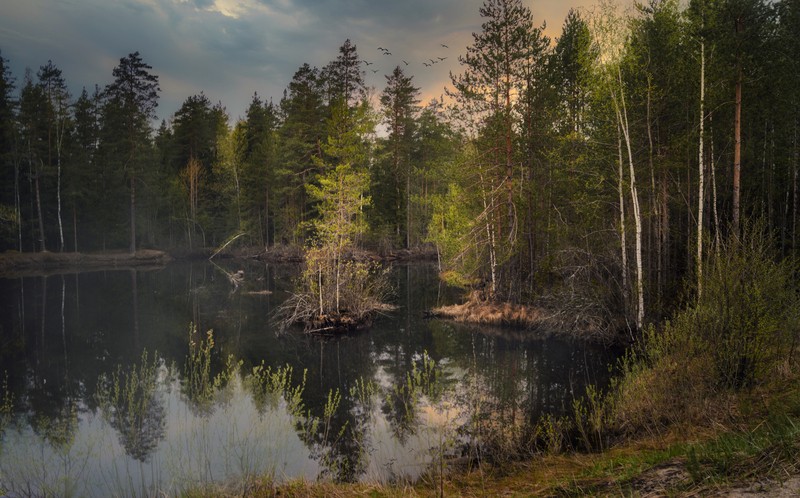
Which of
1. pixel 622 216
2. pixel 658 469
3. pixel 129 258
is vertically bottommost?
pixel 658 469

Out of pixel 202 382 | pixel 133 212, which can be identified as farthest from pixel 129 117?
pixel 202 382

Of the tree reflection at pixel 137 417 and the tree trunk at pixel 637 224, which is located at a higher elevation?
the tree trunk at pixel 637 224

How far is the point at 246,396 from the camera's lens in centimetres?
1326

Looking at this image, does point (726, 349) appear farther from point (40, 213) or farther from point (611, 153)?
point (40, 213)

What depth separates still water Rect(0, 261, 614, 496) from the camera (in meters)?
8.91

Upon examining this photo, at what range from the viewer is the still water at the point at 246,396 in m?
8.91

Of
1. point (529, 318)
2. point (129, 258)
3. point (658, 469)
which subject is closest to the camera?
point (658, 469)

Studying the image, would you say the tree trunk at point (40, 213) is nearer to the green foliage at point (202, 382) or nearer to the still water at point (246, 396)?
the still water at point (246, 396)

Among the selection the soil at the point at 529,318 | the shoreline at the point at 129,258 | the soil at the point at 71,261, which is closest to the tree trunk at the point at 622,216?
the soil at the point at 529,318

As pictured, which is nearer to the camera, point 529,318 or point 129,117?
point 529,318

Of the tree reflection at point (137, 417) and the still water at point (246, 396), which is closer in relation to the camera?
the still water at point (246, 396)

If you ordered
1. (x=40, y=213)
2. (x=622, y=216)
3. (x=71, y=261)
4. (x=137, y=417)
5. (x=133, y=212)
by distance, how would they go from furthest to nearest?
(x=133, y=212) < (x=71, y=261) < (x=40, y=213) < (x=622, y=216) < (x=137, y=417)

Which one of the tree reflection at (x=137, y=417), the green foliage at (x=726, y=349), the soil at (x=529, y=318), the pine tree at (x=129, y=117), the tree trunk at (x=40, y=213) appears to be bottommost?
the tree reflection at (x=137, y=417)

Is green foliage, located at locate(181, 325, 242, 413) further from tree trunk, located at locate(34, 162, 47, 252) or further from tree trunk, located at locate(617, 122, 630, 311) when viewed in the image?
tree trunk, located at locate(34, 162, 47, 252)
